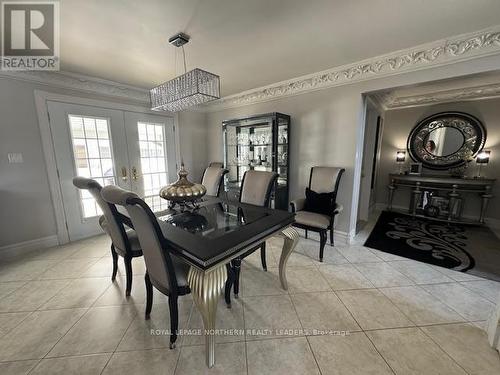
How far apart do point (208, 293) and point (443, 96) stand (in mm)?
4909

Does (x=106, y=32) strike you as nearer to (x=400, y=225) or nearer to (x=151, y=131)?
(x=151, y=131)

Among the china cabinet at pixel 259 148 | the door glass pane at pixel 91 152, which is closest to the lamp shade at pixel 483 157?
the china cabinet at pixel 259 148

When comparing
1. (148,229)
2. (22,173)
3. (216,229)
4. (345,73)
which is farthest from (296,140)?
(22,173)

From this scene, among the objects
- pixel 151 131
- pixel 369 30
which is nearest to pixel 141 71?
pixel 151 131

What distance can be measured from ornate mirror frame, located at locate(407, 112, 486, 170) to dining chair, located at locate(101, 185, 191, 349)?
4.94m

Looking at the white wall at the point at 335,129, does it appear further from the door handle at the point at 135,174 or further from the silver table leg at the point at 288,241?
the door handle at the point at 135,174

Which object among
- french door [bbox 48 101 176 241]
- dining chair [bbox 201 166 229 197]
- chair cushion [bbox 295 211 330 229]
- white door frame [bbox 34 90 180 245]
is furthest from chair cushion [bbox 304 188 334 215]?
white door frame [bbox 34 90 180 245]

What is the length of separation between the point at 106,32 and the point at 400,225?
15.7 ft

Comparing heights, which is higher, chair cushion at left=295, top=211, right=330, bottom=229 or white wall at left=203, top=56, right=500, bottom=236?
white wall at left=203, top=56, right=500, bottom=236

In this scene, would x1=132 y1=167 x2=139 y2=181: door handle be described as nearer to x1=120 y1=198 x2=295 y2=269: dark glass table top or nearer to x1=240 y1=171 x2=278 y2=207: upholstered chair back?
x1=120 y1=198 x2=295 y2=269: dark glass table top

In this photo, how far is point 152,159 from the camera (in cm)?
369

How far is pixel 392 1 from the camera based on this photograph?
56.2 inches

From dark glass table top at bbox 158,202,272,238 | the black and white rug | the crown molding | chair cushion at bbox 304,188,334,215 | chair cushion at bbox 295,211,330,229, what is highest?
the crown molding

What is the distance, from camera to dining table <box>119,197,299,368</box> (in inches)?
45.6
